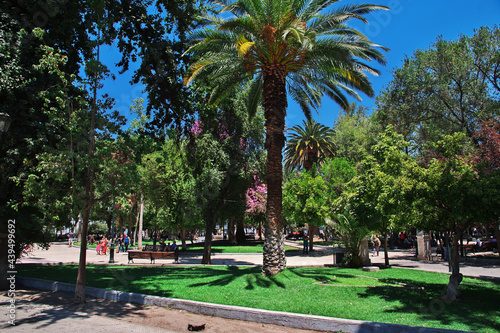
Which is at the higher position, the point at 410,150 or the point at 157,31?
the point at 157,31

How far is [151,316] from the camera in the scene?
733 centimetres

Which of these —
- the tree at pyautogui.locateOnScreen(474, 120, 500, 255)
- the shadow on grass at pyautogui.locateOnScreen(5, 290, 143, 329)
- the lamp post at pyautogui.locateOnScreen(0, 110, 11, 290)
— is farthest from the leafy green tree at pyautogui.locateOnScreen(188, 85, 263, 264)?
the tree at pyautogui.locateOnScreen(474, 120, 500, 255)

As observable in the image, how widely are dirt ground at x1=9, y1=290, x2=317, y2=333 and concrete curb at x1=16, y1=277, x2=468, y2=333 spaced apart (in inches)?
5.1

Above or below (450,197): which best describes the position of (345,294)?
below

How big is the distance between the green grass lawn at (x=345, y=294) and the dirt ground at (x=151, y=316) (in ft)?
2.26

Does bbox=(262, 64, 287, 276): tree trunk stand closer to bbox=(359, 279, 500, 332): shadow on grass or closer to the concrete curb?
bbox=(359, 279, 500, 332): shadow on grass

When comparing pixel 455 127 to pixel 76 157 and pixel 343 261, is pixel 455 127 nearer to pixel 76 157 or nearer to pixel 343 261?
pixel 343 261

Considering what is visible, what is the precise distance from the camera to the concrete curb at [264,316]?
5824 mm

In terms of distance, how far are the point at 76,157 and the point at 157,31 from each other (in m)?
6.54

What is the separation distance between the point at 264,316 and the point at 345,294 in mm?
2776

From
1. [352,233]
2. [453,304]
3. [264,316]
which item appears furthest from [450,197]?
[352,233]

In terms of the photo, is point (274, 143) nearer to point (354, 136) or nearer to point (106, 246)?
point (106, 246)

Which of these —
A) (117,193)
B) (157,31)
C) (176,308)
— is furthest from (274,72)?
(176,308)

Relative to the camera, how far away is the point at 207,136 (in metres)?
18.5
